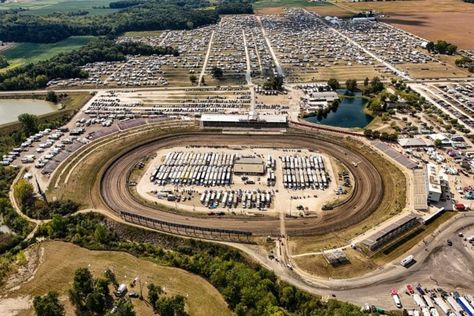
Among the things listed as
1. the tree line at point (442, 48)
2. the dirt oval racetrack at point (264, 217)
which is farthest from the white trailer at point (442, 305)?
the tree line at point (442, 48)

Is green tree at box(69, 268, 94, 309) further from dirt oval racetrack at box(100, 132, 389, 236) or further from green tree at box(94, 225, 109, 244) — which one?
dirt oval racetrack at box(100, 132, 389, 236)

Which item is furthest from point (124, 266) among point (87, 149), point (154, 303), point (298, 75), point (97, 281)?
point (298, 75)

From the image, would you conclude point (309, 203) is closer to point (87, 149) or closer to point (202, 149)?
point (202, 149)

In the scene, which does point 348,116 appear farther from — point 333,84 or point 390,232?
point 390,232

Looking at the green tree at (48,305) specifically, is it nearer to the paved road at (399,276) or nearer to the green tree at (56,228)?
the green tree at (56,228)

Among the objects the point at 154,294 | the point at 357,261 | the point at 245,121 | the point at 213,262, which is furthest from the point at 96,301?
the point at 245,121
